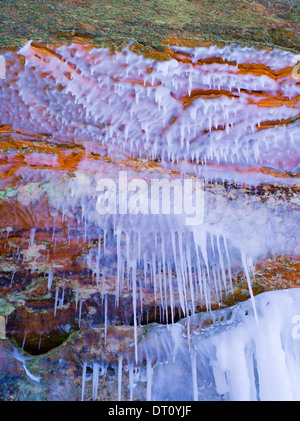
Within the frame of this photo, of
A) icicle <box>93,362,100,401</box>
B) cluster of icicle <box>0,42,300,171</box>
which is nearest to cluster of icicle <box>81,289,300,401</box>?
icicle <box>93,362,100,401</box>

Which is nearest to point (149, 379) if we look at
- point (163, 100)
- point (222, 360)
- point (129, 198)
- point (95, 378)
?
point (95, 378)

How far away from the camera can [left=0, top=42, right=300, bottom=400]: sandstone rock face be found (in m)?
1.99

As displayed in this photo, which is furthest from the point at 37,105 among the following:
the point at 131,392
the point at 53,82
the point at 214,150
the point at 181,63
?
the point at 131,392

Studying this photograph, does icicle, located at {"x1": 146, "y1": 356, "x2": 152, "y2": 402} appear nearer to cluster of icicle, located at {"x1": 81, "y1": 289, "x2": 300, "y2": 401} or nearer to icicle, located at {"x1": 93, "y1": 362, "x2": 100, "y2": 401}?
cluster of icicle, located at {"x1": 81, "y1": 289, "x2": 300, "y2": 401}

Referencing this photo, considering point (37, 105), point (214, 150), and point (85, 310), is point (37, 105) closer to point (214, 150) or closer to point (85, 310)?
point (214, 150)

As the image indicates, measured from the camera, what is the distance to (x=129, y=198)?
8.98 ft

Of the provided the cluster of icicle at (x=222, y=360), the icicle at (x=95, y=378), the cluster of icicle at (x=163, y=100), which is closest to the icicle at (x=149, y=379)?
the cluster of icicle at (x=222, y=360)

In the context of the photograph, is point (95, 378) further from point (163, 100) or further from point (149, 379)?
point (163, 100)

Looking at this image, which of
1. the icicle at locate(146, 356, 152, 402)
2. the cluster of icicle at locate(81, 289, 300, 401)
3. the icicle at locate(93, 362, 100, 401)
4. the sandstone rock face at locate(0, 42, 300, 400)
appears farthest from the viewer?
the icicle at locate(93, 362, 100, 401)

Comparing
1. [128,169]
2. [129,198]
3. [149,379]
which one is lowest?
[149,379]

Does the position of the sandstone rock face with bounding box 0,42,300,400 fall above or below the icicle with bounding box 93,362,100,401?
above

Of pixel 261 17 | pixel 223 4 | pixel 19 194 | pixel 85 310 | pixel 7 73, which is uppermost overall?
pixel 223 4

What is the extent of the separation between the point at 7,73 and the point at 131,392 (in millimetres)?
3222
